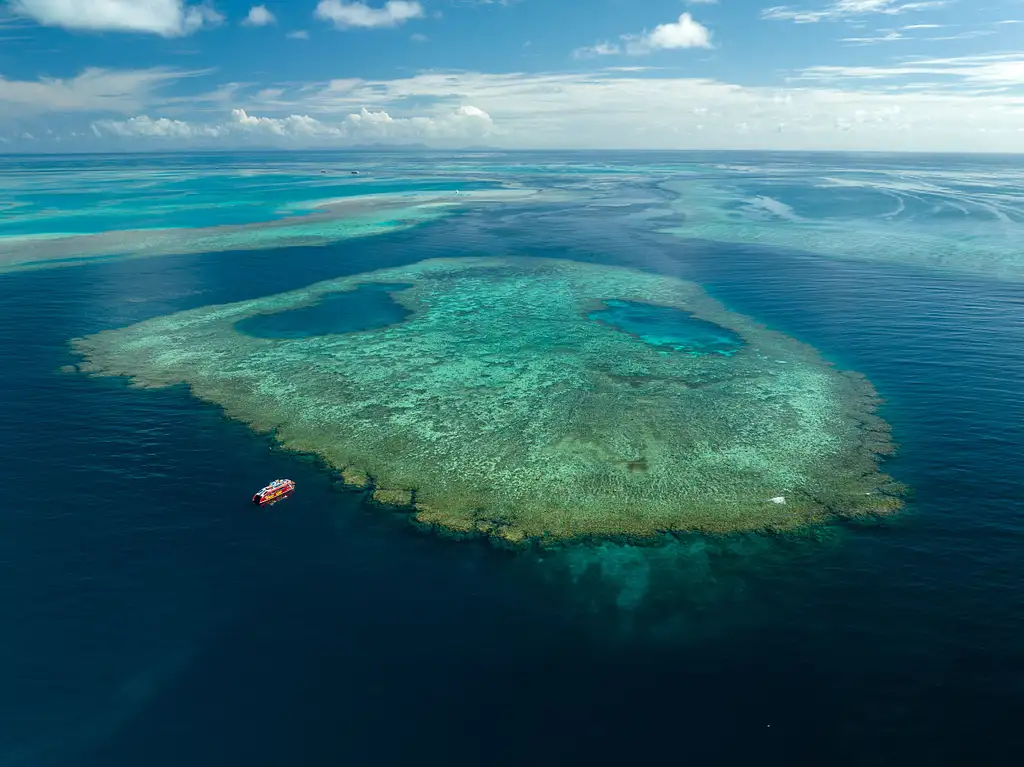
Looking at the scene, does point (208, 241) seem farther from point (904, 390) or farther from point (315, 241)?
point (904, 390)

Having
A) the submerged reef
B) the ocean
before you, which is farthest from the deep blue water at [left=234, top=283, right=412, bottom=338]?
the ocean

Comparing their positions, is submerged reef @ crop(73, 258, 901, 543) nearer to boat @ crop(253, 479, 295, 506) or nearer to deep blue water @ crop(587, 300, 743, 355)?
deep blue water @ crop(587, 300, 743, 355)

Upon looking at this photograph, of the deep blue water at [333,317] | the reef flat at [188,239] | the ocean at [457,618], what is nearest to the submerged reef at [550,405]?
the deep blue water at [333,317]

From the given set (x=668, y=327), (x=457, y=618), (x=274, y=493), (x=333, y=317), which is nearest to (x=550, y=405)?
(x=274, y=493)

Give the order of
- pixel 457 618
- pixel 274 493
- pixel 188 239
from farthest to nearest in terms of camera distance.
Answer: pixel 188 239, pixel 274 493, pixel 457 618

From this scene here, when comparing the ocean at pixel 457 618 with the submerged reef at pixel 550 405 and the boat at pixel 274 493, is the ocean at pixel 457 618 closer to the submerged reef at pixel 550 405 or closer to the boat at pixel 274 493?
the boat at pixel 274 493

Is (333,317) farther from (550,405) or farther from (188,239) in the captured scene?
(188,239)

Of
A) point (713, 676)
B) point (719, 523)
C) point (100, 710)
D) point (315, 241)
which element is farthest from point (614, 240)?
point (100, 710)
